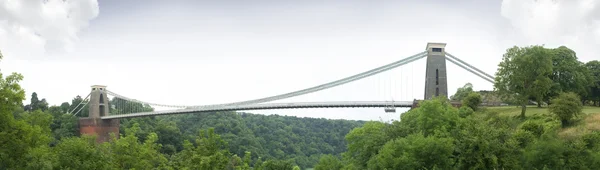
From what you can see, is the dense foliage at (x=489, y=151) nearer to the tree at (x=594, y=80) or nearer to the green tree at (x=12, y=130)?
the green tree at (x=12, y=130)

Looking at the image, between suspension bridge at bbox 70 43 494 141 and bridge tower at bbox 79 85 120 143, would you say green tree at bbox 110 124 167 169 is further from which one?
bridge tower at bbox 79 85 120 143

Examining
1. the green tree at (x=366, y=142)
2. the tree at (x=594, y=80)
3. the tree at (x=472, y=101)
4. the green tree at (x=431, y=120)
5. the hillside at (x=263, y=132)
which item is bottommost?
the hillside at (x=263, y=132)

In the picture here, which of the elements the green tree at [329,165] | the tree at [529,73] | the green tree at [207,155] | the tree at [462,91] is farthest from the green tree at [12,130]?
the tree at [462,91]

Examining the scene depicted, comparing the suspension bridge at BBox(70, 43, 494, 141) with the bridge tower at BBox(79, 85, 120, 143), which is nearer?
the suspension bridge at BBox(70, 43, 494, 141)

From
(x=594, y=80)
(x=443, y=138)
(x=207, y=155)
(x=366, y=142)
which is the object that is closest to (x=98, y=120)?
(x=366, y=142)

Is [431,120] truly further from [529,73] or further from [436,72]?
[436,72]

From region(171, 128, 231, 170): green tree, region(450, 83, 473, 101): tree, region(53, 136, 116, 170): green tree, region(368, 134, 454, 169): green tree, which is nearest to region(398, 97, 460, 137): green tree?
region(368, 134, 454, 169): green tree
